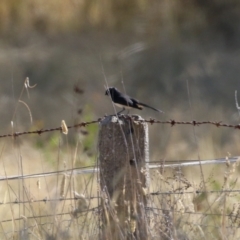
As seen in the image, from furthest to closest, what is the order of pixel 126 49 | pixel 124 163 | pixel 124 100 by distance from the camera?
pixel 126 49
pixel 124 100
pixel 124 163

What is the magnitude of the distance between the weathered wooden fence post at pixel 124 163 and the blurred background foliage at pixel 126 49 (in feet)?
37.0

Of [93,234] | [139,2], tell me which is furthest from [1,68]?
[93,234]

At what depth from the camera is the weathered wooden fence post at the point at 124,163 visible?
10.1 ft

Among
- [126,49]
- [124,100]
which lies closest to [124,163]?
[124,100]

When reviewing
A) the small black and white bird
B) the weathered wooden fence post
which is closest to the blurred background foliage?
the small black and white bird

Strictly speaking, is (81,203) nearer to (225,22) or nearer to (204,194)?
(204,194)

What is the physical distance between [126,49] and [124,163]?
1194 centimetres

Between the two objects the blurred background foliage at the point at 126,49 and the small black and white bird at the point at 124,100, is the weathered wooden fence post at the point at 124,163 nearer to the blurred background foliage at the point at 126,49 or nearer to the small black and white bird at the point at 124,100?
the small black and white bird at the point at 124,100

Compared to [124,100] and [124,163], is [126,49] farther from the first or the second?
[124,163]

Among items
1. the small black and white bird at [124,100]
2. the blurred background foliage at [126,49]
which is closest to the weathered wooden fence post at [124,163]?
the small black and white bird at [124,100]

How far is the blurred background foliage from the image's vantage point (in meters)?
15.3

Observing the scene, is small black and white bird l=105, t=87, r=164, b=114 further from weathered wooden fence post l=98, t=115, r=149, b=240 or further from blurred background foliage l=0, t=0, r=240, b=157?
blurred background foliage l=0, t=0, r=240, b=157

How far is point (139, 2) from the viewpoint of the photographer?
666 inches

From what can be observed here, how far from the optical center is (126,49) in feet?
48.9
